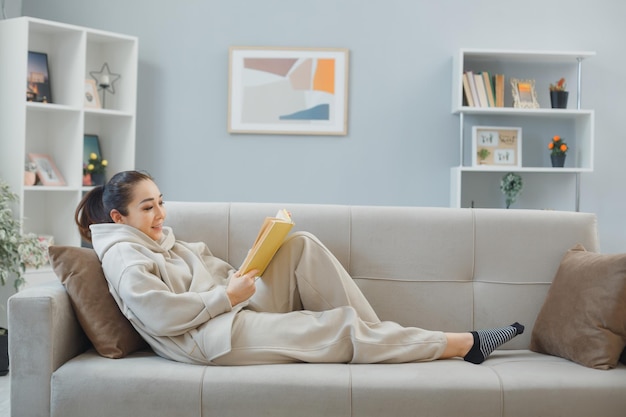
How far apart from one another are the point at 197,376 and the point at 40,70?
8.91 ft

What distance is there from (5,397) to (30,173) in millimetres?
1384

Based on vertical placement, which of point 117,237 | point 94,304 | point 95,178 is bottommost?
point 94,304

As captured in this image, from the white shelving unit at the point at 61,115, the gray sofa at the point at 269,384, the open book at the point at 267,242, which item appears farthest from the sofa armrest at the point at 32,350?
the white shelving unit at the point at 61,115

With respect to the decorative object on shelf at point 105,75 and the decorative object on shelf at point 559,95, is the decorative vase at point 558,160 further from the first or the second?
the decorative object on shelf at point 105,75

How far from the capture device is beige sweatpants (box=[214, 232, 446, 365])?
2.32 m

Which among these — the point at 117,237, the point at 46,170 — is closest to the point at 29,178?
the point at 46,170

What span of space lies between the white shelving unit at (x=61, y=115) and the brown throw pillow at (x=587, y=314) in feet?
8.96

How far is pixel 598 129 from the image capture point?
15.2 ft

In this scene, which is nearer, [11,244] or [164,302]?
[164,302]

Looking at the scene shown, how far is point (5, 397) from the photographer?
10.4 ft

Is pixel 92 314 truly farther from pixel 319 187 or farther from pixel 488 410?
pixel 319 187

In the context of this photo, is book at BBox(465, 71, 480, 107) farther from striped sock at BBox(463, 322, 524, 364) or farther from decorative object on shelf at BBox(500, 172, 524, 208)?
striped sock at BBox(463, 322, 524, 364)

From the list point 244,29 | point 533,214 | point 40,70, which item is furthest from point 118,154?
point 533,214

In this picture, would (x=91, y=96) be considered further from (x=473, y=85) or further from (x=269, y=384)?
(x=269, y=384)
